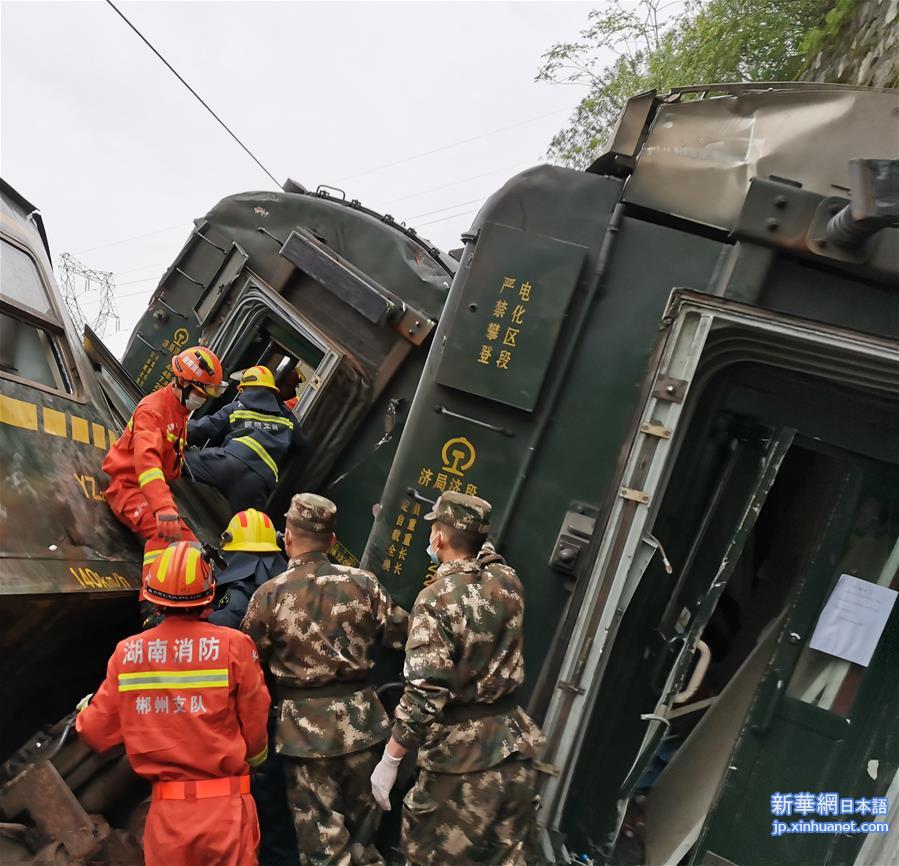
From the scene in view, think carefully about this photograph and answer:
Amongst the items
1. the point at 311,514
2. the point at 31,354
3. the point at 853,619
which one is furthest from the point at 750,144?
the point at 31,354

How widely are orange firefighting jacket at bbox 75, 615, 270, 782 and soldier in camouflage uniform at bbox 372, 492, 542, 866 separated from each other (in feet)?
1.91

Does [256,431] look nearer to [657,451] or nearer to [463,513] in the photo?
[463,513]

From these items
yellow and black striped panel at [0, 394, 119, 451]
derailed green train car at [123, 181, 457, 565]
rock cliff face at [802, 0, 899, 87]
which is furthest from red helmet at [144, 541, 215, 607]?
rock cliff face at [802, 0, 899, 87]

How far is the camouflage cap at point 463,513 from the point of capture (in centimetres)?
292

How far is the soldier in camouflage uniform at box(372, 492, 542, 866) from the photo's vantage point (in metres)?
2.79

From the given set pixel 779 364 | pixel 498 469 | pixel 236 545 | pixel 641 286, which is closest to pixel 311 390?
pixel 236 545

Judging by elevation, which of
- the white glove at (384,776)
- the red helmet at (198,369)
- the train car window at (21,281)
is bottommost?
the white glove at (384,776)

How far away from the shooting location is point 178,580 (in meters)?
2.63

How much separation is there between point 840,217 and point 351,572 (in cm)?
230

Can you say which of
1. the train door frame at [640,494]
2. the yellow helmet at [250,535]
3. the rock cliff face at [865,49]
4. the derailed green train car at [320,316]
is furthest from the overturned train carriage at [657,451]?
the rock cliff face at [865,49]

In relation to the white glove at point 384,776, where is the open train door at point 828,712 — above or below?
above

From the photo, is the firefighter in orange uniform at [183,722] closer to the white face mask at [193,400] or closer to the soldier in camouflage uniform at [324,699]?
the soldier in camouflage uniform at [324,699]

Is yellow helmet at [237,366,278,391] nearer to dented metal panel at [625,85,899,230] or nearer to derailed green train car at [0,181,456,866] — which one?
derailed green train car at [0,181,456,866]

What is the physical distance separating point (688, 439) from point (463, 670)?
1.41 meters
